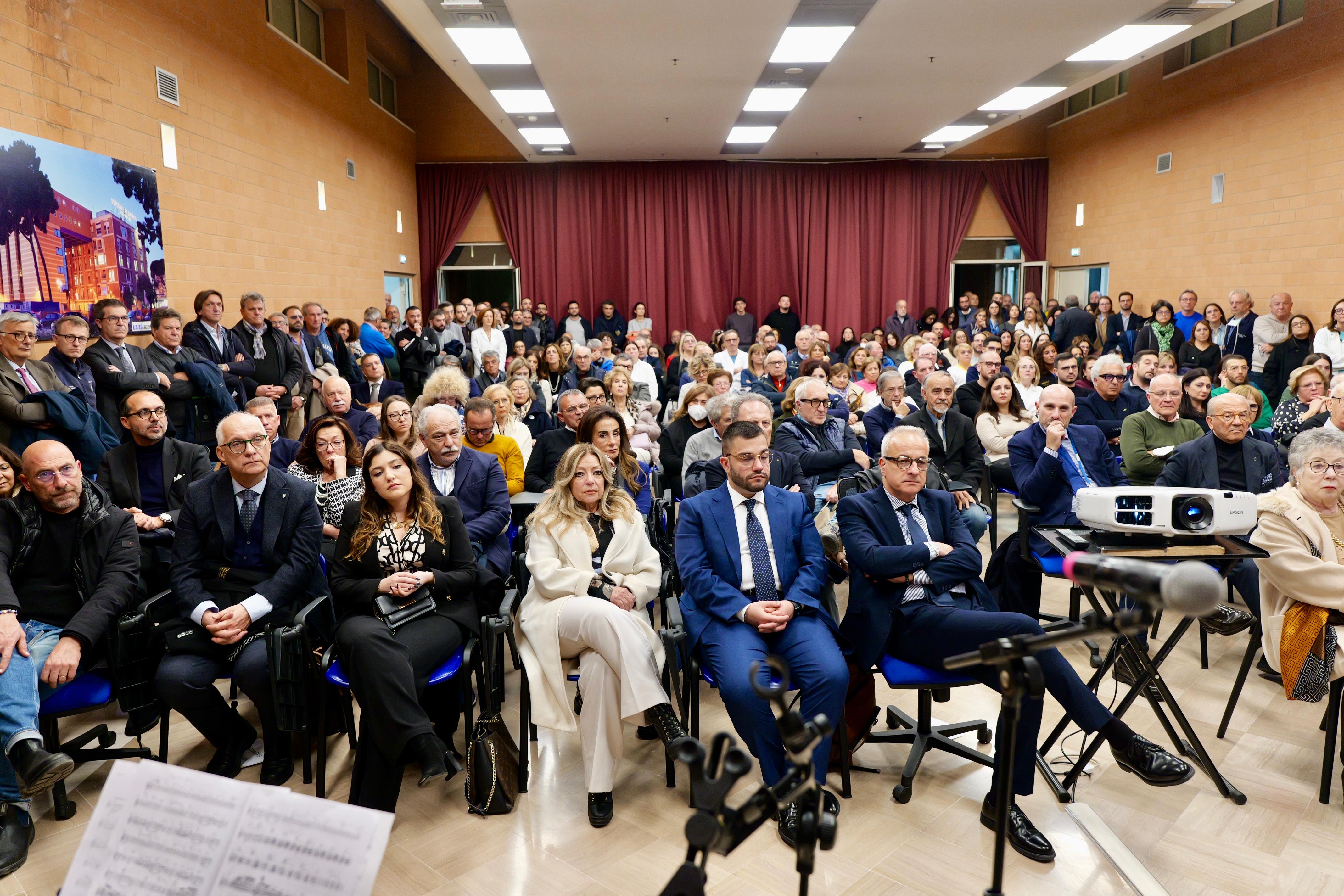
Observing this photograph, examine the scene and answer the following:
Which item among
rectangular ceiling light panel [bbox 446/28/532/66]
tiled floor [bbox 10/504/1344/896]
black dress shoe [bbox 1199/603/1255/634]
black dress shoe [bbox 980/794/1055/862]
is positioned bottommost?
tiled floor [bbox 10/504/1344/896]

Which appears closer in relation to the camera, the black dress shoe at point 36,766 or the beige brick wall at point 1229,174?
the black dress shoe at point 36,766

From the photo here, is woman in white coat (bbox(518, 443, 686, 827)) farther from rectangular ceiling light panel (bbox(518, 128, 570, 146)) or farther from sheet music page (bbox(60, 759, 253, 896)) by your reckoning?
rectangular ceiling light panel (bbox(518, 128, 570, 146))

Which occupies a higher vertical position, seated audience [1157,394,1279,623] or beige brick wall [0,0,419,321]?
beige brick wall [0,0,419,321]

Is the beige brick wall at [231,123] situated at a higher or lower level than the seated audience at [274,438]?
higher

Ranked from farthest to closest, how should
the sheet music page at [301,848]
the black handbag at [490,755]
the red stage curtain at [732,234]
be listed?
1. the red stage curtain at [732,234]
2. the black handbag at [490,755]
3. the sheet music page at [301,848]

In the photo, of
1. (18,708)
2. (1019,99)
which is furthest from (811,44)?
(18,708)

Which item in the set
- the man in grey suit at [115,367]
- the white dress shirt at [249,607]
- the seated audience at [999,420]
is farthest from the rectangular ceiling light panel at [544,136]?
the white dress shirt at [249,607]

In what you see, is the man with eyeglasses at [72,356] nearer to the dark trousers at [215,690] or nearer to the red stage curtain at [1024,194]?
the dark trousers at [215,690]

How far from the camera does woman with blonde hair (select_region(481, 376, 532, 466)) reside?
4.74 metres

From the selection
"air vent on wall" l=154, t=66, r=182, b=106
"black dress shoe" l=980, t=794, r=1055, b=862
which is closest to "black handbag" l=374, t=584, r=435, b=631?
"black dress shoe" l=980, t=794, r=1055, b=862

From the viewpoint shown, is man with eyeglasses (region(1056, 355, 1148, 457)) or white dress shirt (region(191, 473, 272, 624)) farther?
man with eyeglasses (region(1056, 355, 1148, 457))

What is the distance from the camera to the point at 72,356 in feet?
14.8

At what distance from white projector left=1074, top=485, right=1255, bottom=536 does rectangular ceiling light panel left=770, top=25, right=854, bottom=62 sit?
5.27 metres

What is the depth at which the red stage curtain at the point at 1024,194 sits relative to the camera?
13234 millimetres
